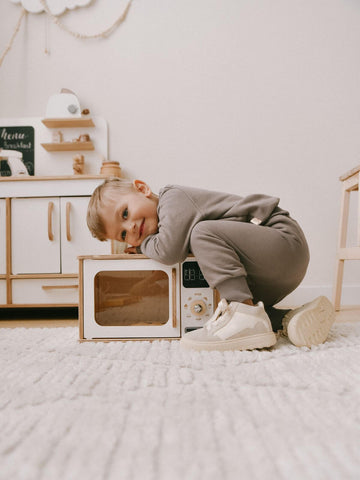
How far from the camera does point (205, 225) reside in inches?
35.3

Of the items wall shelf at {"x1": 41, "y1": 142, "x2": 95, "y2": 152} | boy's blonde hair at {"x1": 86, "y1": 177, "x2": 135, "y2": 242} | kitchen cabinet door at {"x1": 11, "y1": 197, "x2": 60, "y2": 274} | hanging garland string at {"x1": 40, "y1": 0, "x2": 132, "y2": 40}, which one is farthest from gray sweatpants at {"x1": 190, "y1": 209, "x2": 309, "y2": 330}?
hanging garland string at {"x1": 40, "y1": 0, "x2": 132, "y2": 40}

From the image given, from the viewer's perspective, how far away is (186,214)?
0.94 metres

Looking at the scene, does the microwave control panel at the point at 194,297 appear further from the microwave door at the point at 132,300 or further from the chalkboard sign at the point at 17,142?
the chalkboard sign at the point at 17,142

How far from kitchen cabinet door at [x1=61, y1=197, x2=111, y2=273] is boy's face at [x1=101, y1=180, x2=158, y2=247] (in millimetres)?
690

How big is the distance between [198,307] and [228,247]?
7.4 inches

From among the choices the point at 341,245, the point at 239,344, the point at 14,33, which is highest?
the point at 14,33

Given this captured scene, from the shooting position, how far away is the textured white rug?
0.34 meters

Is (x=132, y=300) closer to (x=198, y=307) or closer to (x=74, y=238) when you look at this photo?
(x=198, y=307)

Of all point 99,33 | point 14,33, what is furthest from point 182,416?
point 14,33

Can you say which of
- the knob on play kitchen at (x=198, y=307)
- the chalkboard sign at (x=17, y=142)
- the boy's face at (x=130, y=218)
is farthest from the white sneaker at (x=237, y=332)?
the chalkboard sign at (x=17, y=142)

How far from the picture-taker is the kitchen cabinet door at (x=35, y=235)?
1.69 m

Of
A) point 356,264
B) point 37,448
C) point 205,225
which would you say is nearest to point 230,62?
point 356,264

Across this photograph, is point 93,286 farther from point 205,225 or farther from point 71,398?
point 71,398

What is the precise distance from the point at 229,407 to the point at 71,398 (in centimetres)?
21
